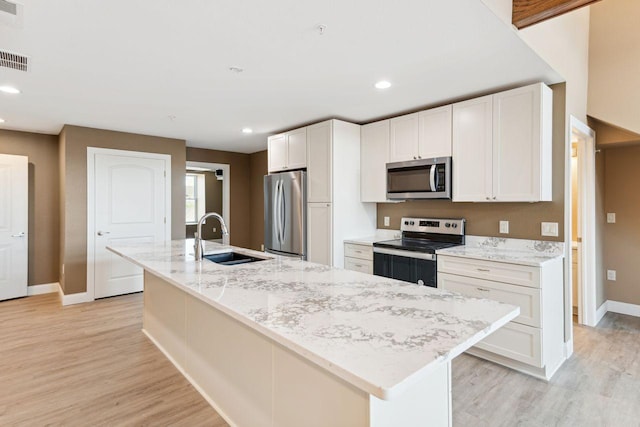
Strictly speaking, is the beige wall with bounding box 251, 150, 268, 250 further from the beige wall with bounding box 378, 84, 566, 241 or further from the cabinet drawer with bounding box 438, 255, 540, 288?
the cabinet drawer with bounding box 438, 255, 540, 288

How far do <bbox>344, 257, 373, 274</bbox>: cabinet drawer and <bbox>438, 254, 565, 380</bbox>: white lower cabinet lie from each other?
956 millimetres

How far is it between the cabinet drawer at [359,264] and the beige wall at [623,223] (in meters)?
2.80

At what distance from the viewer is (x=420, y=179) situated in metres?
3.39

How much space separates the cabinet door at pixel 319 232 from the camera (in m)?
3.79

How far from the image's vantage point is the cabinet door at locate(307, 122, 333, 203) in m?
3.80

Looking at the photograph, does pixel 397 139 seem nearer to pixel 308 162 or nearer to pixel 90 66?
pixel 308 162

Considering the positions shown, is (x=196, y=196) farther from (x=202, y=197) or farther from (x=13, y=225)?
(x=13, y=225)

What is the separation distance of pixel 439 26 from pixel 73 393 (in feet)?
10.9

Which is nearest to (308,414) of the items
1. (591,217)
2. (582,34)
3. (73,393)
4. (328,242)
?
(73,393)

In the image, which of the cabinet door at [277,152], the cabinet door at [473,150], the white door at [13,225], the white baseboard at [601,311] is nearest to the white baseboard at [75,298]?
the white door at [13,225]

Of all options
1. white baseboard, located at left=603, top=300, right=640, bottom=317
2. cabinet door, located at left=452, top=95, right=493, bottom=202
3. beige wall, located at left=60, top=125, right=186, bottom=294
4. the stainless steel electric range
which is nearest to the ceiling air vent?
Answer: beige wall, located at left=60, top=125, right=186, bottom=294

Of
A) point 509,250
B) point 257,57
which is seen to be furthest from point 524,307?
point 257,57

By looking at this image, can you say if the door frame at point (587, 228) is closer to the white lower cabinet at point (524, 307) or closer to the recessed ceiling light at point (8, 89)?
the white lower cabinet at point (524, 307)

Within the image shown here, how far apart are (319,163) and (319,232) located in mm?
799
